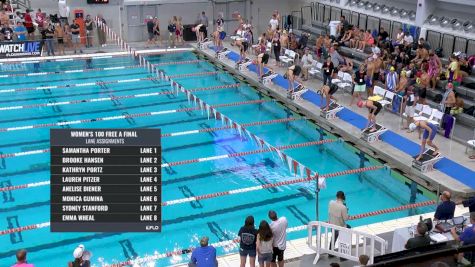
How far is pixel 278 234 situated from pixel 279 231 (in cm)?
5

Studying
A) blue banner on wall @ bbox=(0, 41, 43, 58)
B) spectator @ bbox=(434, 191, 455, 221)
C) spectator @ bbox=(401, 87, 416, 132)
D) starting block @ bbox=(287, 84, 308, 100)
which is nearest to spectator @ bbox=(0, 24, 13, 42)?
blue banner on wall @ bbox=(0, 41, 43, 58)

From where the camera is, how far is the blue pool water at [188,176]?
962 cm

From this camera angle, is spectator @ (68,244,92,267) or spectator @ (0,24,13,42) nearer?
spectator @ (68,244,92,267)

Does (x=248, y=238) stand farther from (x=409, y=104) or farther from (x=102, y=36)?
(x=102, y=36)

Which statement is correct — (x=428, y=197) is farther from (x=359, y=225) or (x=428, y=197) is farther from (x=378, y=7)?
(x=378, y=7)

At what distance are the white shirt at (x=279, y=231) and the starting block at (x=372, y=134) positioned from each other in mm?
6268

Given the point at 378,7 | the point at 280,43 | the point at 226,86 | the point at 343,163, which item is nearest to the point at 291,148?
the point at 343,163

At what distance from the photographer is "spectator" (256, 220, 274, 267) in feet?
23.2

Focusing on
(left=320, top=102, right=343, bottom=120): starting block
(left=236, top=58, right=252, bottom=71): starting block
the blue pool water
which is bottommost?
the blue pool water

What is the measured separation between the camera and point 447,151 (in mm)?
12250

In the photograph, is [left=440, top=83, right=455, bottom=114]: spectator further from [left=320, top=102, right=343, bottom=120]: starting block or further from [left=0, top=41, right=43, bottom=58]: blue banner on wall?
[left=0, top=41, right=43, bottom=58]: blue banner on wall

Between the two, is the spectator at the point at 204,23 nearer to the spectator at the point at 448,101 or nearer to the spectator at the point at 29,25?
the spectator at the point at 29,25

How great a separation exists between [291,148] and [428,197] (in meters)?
3.52
